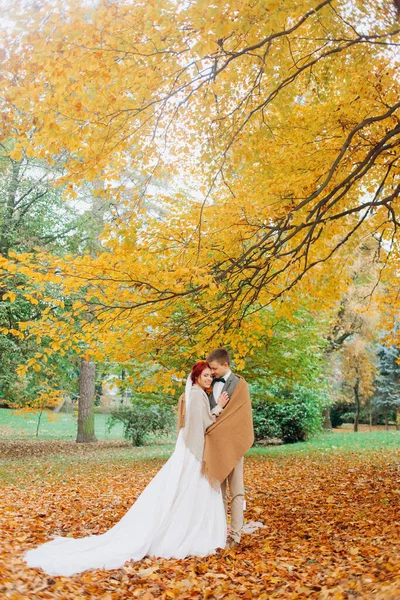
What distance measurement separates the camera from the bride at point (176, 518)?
17.4ft

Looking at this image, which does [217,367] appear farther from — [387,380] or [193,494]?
[387,380]

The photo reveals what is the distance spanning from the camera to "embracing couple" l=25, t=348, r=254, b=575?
5.36m

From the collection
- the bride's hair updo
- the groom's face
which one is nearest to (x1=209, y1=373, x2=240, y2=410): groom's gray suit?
the groom's face

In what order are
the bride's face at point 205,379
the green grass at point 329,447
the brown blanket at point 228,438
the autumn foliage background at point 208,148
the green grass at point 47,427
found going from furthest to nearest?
1. the green grass at point 47,427
2. the green grass at point 329,447
3. the bride's face at point 205,379
4. the brown blanket at point 228,438
5. the autumn foliage background at point 208,148

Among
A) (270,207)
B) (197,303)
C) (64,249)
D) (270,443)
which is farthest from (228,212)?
(270,443)

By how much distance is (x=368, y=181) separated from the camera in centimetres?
979

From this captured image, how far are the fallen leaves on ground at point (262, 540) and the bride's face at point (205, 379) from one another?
1.54 metres

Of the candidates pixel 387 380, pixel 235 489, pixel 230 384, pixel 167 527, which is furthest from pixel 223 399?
pixel 387 380

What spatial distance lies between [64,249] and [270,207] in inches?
376

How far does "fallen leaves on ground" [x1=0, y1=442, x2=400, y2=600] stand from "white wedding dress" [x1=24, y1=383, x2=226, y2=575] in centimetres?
15

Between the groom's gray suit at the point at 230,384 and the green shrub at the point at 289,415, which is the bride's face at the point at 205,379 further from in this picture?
the green shrub at the point at 289,415

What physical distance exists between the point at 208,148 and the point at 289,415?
1190cm

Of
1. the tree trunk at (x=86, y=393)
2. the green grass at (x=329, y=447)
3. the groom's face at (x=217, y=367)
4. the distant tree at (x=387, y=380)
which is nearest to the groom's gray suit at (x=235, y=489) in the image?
the groom's face at (x=217, y=367)

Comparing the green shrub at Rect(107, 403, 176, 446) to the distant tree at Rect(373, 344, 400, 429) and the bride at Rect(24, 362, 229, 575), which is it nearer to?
the bride at Rect(24, 362, 229, 575)
